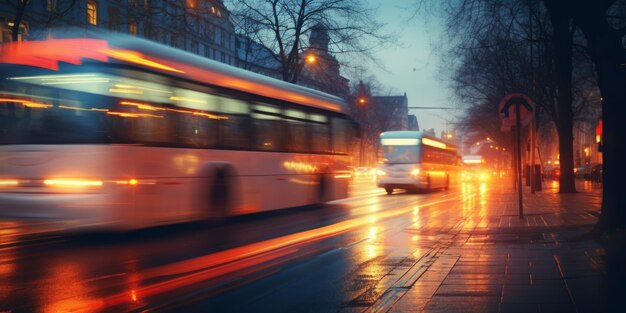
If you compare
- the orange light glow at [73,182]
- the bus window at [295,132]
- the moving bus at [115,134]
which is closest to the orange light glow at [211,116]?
the moving bus at [115,134]

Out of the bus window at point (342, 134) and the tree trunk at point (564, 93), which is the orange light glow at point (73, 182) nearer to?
the bus window at point (342, 134)

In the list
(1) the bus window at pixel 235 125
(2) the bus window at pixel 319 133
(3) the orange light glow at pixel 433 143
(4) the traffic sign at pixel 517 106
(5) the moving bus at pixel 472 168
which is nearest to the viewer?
(1) the bus window at pixel 235 125

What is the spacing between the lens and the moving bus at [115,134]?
10.6 metres

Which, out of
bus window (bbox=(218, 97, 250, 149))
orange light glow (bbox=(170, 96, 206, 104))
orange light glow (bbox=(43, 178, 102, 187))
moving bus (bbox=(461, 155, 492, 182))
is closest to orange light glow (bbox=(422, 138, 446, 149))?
bus window (bbox=(218, 97, 250, 149))

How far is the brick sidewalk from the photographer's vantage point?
6.24 metres

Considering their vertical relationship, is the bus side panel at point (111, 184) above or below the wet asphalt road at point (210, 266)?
above

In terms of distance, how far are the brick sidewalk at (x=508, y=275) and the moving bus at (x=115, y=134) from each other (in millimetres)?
4689

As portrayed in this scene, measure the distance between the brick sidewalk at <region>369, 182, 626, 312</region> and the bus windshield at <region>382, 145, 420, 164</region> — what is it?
18415 mm

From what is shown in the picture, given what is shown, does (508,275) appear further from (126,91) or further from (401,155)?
(401,155)

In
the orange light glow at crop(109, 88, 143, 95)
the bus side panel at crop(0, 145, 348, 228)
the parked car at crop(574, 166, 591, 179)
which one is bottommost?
the bus side panel at crop(0, 145, 348, 228)

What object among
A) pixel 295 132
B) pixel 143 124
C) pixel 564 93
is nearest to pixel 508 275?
pixel 143 124

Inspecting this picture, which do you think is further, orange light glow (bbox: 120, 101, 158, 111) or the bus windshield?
the bus windshield

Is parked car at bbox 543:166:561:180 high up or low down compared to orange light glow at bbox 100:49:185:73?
down

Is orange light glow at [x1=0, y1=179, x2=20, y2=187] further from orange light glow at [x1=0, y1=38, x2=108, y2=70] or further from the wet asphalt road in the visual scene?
orange light glow at [x1=0, y1=38, x2=108, y2=70]
